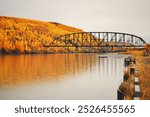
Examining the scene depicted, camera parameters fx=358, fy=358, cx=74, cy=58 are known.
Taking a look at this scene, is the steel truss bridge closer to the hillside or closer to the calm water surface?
the hillside

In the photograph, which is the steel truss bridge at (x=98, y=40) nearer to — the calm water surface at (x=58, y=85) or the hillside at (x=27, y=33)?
the hillside at (x=27, y=33)

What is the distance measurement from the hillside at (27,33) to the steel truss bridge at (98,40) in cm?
11

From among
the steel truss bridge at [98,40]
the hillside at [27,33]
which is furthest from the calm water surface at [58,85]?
the steel truss bridge at [98,40]

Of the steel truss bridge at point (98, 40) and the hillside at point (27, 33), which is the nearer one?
the steel truss bridge at point (98, 40)

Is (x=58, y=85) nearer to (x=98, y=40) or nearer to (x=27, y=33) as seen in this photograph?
(x=98, y=40)

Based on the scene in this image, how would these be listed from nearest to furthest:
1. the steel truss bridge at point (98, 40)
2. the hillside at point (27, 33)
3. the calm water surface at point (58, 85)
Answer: the calm water surface at point (58, 85) → the steel truss bridge at point (98, 40) → the hillside at point (27, 33)

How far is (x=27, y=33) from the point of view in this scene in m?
6.15

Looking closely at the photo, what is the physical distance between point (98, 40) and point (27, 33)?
49.4 inches

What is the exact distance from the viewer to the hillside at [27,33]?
18.7 ft

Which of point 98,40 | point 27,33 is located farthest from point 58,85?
point 27,33

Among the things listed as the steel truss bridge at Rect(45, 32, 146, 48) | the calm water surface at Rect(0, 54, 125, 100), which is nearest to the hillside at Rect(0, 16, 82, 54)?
the steel truss bridge at Rect(45, 32, 146, 48)

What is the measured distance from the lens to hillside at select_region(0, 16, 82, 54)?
5.70m

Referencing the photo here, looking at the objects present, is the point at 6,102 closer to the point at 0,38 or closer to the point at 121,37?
the point at 0,38

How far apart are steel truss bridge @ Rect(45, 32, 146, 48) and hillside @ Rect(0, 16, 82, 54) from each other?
0.11m
